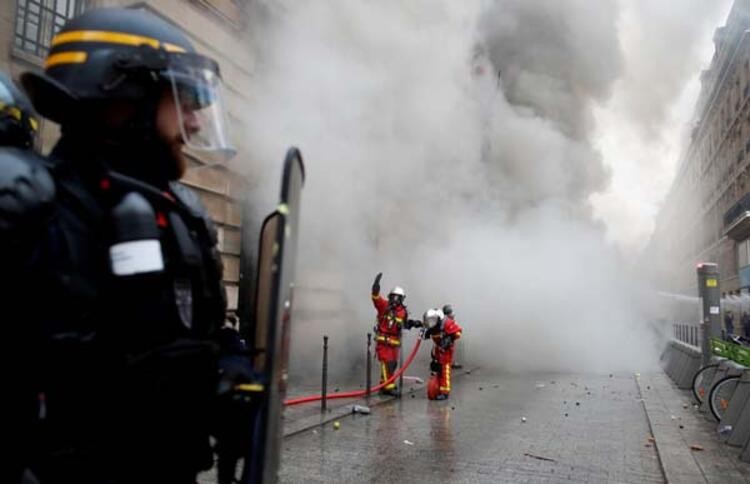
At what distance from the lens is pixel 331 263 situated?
9.25 meters

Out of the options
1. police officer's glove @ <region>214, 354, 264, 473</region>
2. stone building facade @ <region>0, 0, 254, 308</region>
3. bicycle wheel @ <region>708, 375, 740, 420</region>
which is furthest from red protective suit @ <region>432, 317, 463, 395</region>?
police officer's glove @ <region>214, 354, 264, 473</region>

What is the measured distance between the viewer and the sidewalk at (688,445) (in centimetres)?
413

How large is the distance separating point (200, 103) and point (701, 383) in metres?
7.46

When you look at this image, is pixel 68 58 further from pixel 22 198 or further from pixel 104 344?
pixel 104 344

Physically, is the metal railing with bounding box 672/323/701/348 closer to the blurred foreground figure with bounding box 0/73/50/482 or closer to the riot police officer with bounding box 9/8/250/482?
the riot police officer with bounding box 9/8/250/482

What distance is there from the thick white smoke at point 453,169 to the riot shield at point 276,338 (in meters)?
6.33

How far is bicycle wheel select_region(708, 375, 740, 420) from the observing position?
19.3 ft

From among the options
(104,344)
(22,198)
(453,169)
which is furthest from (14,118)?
(453,169)

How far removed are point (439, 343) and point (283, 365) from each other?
19.9 feet

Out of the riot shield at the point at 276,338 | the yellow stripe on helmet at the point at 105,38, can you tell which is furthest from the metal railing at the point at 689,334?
the yellow stripe on helmet at the point at 105,38

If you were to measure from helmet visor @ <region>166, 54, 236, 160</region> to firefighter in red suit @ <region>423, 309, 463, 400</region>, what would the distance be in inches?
235

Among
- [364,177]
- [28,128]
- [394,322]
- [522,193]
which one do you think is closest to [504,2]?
[522,193]

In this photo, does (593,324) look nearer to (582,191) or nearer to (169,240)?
(582,191)

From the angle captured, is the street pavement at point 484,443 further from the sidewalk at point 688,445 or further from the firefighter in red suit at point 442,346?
the firefighter in red suit at point 442,346
